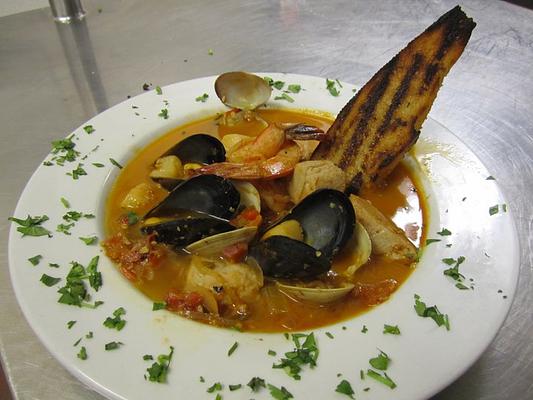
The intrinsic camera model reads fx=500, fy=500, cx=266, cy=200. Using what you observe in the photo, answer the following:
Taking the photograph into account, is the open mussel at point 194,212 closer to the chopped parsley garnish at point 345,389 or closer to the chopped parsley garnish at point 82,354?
the chopped parsley garnish at point 82,354

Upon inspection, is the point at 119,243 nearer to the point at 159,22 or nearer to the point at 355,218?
the point at 355,218

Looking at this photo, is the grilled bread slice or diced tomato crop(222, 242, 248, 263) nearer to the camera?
diced tomato crop(222, 242, 248, 263)

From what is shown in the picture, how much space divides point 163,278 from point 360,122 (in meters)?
1.33

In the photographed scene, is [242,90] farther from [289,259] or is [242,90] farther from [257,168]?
[289,259]

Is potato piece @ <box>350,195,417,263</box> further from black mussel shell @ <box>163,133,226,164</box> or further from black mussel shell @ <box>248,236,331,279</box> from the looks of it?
black mussel shell @ <box>163,133,226,164</box>

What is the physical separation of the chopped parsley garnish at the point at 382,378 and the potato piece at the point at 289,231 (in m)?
0.68

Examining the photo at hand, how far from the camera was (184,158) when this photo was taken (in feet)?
9.05

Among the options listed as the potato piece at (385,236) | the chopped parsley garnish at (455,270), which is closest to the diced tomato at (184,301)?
the potato piece at (385,236)

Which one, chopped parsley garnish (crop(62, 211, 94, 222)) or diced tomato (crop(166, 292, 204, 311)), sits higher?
chopped parsley garnish (crop(62, 211, 94, 222))

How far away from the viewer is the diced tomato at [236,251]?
7.42 feet

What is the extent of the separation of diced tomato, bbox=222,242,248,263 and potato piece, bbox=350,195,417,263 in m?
0.58

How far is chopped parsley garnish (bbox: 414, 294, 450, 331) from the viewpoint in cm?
192

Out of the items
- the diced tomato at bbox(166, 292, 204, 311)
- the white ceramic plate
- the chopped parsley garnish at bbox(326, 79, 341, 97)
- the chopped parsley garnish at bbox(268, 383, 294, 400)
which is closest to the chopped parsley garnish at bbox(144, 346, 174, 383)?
the white ceramic plate

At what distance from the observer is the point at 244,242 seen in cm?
229
